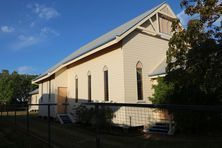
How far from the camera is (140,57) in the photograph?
17.6 m

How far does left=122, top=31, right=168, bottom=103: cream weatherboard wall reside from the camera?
16672 mm

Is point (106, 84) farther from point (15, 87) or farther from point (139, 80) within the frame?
Result: point (15, 87)

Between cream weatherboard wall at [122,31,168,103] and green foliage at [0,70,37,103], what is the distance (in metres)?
53.2

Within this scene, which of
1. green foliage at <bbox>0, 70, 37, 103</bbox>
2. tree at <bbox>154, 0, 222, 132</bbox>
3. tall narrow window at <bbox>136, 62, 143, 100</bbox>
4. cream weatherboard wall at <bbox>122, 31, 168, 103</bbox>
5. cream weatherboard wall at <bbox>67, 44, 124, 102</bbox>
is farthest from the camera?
green foliage at <bbox>0, 70, 37, 103</bbox>

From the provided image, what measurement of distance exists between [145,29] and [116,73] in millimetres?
3720

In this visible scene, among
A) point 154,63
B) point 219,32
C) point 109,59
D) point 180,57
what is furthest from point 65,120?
point 219,32

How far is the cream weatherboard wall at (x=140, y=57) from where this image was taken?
1667 centimetres

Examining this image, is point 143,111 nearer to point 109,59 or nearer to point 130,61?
point 130,61

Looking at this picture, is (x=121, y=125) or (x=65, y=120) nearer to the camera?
(x=121, y=125)

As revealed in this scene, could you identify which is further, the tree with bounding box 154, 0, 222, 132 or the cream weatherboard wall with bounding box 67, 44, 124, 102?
the cream weatherboard wall with bounding box 67, 44, 124, 102

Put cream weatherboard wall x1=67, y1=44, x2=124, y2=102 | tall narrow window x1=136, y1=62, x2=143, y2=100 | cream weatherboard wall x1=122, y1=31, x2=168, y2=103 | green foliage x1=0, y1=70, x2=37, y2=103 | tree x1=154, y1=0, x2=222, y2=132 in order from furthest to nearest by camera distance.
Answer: green foliage x1=0, y1=70, x2=37, y2=103 < tall narrow window x1=136, y1=62, x2=143, y2=100 < cream weatherboard wall x1=67, y1=44, x2=124, y2=102 < cream weatherboard wall x1=122, y1=31, x2=168, y2=103 < tree x1=154, y1=0, x2=222, y2=132

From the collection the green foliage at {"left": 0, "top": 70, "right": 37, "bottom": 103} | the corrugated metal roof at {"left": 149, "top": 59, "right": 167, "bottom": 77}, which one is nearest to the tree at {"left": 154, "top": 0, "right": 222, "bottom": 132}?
the corrugated metal roof at {"left": 149, "top": 59, "right": 167, "bottom": 77}

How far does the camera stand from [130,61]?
55.6 ft

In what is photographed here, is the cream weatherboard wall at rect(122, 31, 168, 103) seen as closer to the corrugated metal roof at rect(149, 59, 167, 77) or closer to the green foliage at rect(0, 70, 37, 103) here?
the corrugated metal roof at rect(149, 59, 167, 77)
